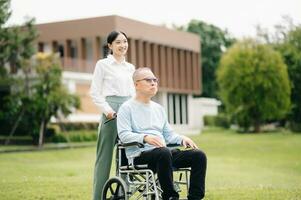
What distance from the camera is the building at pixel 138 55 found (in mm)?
36438

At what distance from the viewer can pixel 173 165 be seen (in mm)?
5445

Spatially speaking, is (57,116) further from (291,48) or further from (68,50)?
(291,48)

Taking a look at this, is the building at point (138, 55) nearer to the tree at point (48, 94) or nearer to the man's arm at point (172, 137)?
the tree at point (48, 94)

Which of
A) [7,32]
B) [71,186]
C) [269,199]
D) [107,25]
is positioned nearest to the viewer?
[269,199]

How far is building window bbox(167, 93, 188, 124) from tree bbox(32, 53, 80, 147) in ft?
57.0

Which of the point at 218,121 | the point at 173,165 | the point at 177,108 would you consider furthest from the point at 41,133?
the point at 218,121

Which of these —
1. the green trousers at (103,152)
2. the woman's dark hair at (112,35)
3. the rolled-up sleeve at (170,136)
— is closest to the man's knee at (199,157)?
the rolled-up sleeve at (170,136)

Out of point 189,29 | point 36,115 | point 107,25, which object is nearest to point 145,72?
point 36,115

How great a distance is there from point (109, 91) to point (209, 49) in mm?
53643

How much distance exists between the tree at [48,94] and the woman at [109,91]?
69.6 ft

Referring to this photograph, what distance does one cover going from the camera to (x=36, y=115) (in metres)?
27.9

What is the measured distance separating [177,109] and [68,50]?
1068 cm

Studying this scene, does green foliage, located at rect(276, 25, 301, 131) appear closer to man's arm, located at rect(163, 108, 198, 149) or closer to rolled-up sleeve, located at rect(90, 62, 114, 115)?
rolled-up sleeve, located at rect(90, 62, 114, 115)

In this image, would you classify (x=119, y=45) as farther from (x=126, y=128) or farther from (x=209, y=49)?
(x=209, y=49)
